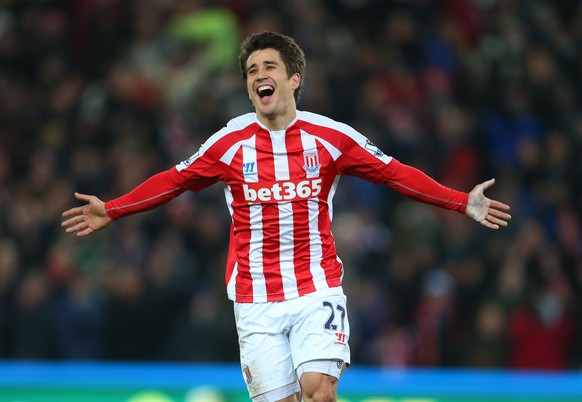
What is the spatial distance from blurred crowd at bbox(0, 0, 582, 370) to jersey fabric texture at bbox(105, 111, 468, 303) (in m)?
4.40

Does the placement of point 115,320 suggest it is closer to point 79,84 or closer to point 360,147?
point 79,84

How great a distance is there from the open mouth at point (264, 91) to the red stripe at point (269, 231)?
196 mm

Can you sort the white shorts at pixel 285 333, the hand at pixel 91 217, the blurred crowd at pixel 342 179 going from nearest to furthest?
the white shorts at pixel 285 333 < the hand at pixel 91 217 < the blurred crowd at pixel 342 179

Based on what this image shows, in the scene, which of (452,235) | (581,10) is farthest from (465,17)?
(452,235)

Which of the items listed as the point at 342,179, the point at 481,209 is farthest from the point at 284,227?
the point at 342,179

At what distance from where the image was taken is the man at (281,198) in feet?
19.3

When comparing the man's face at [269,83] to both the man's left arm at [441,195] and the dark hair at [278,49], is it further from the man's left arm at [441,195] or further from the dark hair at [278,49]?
the man's left arm at [441,195]

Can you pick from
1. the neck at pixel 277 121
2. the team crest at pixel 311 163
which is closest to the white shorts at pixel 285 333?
the team crest at pixel 311 163

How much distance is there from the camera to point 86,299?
10.4m

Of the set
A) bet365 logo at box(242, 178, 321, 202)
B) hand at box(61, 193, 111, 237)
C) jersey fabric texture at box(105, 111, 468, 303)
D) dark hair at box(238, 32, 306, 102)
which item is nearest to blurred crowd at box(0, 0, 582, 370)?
hand at box(61, 193, 111, 237)

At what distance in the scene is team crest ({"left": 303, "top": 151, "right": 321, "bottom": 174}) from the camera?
5.92 m

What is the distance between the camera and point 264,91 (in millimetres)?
5906

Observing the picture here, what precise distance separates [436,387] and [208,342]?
2954 mm

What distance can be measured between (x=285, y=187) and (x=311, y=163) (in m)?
0.18
